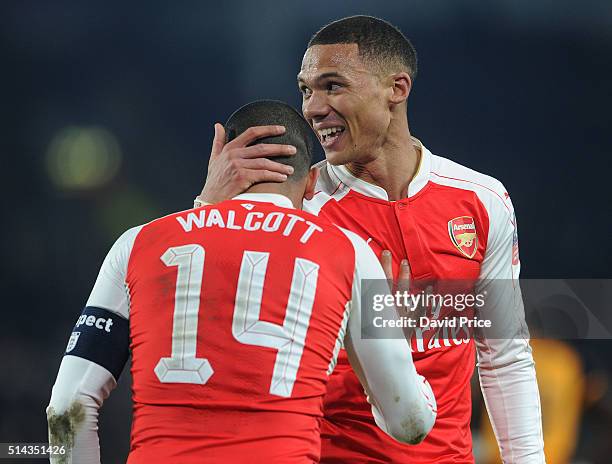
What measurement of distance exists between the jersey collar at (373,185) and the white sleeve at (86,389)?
0.92 meters

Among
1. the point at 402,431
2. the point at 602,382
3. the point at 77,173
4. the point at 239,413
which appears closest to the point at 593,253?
the point at 602,382

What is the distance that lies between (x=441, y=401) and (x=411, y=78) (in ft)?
3.48

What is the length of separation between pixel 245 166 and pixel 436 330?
35.8 inches

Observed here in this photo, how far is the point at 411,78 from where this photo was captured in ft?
9.48

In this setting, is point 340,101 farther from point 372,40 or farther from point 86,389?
point 86,389

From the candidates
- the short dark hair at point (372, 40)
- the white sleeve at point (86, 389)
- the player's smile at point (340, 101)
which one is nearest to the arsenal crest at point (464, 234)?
the player's smile at point (340, 101)

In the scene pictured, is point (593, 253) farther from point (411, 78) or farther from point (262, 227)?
point (262, 227)

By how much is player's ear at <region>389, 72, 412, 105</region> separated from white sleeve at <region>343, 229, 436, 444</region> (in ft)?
3.08

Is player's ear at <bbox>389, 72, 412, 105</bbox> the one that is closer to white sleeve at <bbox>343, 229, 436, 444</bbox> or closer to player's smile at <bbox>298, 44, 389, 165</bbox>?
player's smile at <bbox>298, 44, 389, 165</bbox>

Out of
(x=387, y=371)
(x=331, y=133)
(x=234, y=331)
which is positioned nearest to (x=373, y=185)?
(x=331, y=133)

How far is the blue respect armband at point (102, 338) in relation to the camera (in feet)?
6.44

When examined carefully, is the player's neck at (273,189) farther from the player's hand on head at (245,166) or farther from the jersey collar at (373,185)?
the jersey collar at (373,185)

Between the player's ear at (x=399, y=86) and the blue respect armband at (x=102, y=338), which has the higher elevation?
the player's ear at (x=399, y=86)

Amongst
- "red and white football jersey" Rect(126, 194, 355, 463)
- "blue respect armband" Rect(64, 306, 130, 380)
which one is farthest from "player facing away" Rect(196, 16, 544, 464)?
"blue respect armband" Rect(64, 306, 130, 380)
